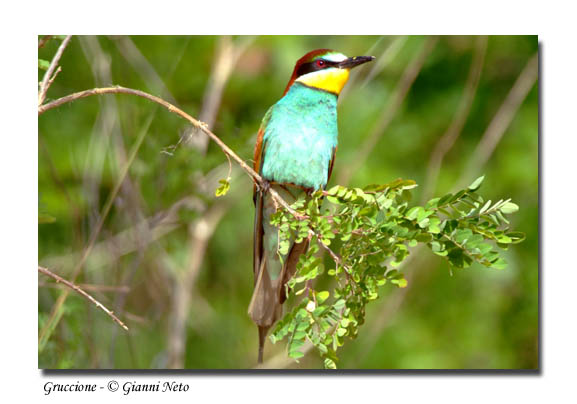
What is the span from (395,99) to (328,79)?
18.5 inches

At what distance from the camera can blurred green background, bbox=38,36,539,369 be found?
8.11 feet

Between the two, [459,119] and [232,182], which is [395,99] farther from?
[232,182]

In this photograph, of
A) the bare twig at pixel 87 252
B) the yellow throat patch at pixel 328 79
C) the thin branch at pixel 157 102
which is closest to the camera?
the thin branch at pixel 157 102

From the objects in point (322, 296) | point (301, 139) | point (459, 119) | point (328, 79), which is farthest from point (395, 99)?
point (322, 296)

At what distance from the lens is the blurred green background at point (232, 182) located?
247 centimetres

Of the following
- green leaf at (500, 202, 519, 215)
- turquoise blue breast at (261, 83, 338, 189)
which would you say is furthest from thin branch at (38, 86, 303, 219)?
green leaf at (500, 202, 519, 215)

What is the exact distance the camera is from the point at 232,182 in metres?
2.79

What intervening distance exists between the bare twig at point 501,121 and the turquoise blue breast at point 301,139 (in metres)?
0.61

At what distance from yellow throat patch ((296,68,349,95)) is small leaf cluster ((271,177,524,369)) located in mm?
666

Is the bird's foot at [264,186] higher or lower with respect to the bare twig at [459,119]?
lower

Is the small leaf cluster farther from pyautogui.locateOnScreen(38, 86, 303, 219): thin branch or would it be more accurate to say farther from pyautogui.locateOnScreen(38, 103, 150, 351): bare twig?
pyautogui.locateOnScreen(38, 103, 150, 351): bare twig

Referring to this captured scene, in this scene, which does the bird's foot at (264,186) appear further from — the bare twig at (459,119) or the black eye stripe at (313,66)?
the bare twig at (459,119)

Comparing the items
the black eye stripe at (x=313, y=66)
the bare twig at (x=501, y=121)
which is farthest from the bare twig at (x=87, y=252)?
the bare twig at (x=501, y=121)
